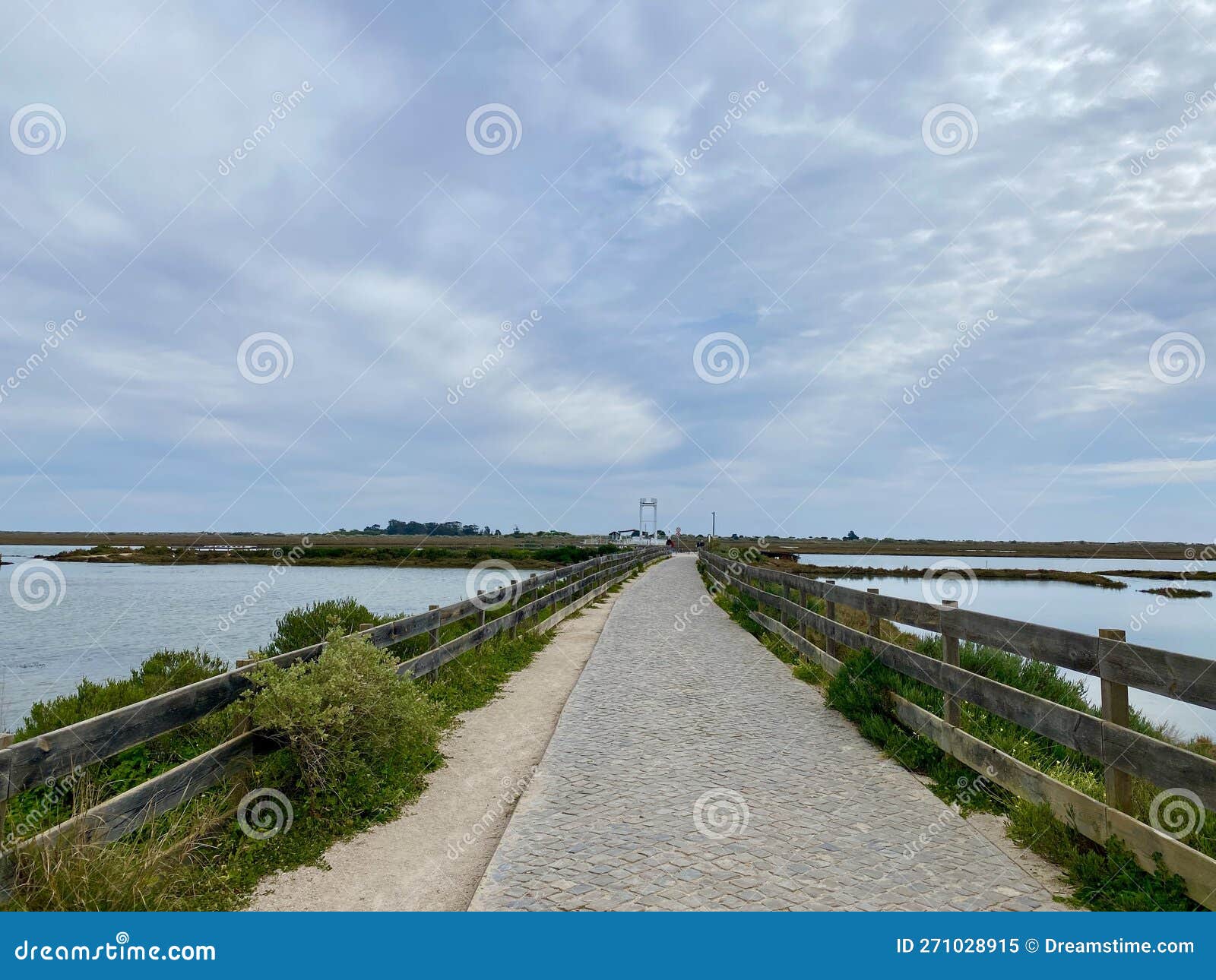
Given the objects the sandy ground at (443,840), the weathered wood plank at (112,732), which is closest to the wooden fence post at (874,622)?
the sandy ground at (443,840)

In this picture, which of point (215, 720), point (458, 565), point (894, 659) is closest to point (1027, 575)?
point (458, 565)

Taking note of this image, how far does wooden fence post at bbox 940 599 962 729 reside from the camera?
6457mm

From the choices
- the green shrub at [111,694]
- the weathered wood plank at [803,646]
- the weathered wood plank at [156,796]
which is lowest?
the green shrub at [111,694]

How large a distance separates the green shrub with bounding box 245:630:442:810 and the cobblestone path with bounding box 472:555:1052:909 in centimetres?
115

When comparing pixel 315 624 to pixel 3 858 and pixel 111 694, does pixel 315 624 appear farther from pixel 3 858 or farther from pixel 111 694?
pixel 3 858

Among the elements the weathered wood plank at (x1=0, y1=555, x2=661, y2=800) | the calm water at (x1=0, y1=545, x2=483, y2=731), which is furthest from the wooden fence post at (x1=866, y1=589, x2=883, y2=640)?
the calm water at (x1=0, y1=545, x2=483, y2=731)

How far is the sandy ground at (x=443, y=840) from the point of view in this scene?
427 cm

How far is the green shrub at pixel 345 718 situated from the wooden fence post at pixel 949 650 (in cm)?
430

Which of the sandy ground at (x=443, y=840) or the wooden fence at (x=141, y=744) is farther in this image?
the sandy ground at (x=443, y=840)

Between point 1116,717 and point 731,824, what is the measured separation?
233 centimetres

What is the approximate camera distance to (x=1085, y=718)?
4582 mm

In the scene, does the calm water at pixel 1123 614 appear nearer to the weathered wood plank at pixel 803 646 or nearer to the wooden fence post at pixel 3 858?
the weathered wood plank at pixel 803 646

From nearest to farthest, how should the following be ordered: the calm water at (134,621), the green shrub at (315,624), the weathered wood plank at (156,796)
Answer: the weathered wood plank at (156,796), the green shrub at (315,624), the calm water at (134,621)

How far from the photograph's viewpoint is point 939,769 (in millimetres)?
6305
